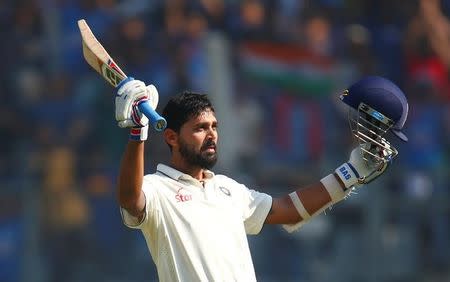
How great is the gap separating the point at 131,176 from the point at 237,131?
5.70 meters

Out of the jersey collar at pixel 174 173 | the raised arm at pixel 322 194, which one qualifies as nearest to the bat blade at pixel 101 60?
the jersey collar at pixel 174 173

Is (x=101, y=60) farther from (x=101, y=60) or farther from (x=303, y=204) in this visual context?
(x=303, y=204)

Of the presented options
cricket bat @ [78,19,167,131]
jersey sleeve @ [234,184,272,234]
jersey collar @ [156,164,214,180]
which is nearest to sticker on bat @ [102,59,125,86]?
cricket bat @ [78,19,167,131]

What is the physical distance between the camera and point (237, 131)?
432 inches

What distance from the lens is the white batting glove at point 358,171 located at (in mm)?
6109

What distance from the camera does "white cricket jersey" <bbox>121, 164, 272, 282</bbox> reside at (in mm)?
5504

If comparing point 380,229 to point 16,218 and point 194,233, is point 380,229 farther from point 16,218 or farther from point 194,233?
point 194,233

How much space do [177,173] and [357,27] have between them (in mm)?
6430

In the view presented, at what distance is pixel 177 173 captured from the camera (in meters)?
5.75

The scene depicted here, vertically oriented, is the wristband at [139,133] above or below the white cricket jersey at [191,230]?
above

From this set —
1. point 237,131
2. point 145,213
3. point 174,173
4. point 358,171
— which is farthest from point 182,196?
point 237,131

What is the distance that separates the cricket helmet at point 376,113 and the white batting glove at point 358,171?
6 centimetres

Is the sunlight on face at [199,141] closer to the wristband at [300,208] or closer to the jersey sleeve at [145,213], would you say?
the jersey sleeve at [145,213]

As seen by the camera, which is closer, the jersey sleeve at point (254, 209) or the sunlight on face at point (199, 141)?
the sunlight on face at point (199, 141)
